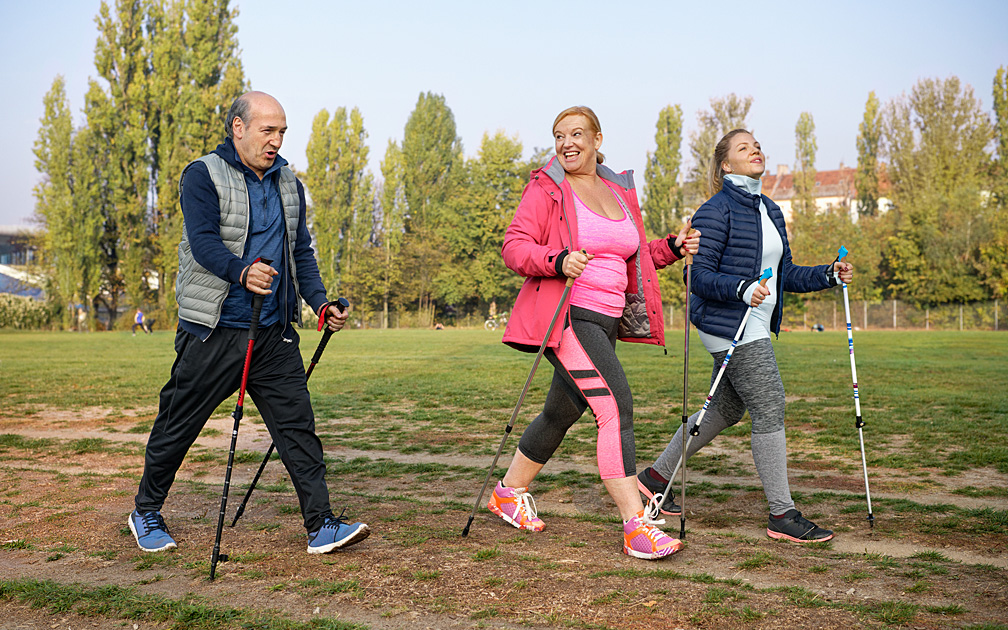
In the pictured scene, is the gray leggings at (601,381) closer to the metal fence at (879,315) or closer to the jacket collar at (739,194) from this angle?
the jacket collar at (739,194)

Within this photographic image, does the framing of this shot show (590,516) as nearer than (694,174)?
Yes

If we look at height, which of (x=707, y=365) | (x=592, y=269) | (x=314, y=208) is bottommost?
(x=707, y=365)

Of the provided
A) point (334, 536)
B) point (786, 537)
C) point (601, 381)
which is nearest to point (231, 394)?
point (334, 536)

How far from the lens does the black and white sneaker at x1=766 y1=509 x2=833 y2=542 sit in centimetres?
438

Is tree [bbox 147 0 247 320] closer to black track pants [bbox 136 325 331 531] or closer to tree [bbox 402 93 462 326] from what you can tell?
tree [bbox 402 93 462 326]

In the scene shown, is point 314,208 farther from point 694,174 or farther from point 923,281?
point 923,281

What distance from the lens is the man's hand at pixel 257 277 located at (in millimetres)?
3951

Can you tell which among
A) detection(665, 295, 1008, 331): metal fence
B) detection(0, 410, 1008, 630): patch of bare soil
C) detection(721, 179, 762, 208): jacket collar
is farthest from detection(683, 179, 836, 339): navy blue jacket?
detection(665, 295, 1008, 331): metal fence

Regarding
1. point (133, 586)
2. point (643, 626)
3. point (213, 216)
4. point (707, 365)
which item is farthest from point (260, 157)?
point (707, 365)

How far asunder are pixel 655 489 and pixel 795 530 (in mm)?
951

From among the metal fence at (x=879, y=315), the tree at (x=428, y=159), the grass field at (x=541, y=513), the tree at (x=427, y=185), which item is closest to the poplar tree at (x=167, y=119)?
the tree at (x=427, y=185)

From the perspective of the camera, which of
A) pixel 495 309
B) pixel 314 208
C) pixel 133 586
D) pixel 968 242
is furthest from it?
pixel 495 309

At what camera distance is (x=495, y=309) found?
6225 centimetres

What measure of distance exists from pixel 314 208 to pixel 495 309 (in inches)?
585
